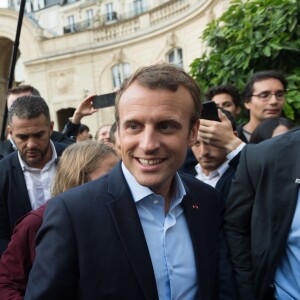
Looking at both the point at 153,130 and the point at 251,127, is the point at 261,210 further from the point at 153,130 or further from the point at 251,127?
the point at 251,127

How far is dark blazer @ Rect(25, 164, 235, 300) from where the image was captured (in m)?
1.47

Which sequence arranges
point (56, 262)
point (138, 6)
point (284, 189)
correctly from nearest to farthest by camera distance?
point (56, 262) → point (284, 189) → point (138, 6)

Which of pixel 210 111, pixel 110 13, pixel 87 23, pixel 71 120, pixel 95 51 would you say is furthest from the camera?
pixel 87 23

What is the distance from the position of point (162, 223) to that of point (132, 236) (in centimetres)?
18

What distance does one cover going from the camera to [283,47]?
3848 mm

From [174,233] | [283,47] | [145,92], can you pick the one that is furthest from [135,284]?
[283,47]

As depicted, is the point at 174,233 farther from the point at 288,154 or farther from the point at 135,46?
the point at 135,46

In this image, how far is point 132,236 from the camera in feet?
4.98

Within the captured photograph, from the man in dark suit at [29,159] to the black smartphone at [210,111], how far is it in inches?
53.9

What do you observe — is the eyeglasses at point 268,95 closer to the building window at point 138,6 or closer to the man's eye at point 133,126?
the man's eye at point 133,126

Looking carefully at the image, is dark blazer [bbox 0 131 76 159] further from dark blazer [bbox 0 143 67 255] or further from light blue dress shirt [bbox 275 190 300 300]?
light blue dress shirt [bbox 275 190 300 300]

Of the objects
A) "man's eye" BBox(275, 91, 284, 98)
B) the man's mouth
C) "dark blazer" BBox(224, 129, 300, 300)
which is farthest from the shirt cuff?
"man's eye" BBox(275, 91, 284, 98)

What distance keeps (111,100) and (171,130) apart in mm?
1475

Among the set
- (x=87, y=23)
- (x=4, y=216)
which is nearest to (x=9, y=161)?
(x=4, y=216)
